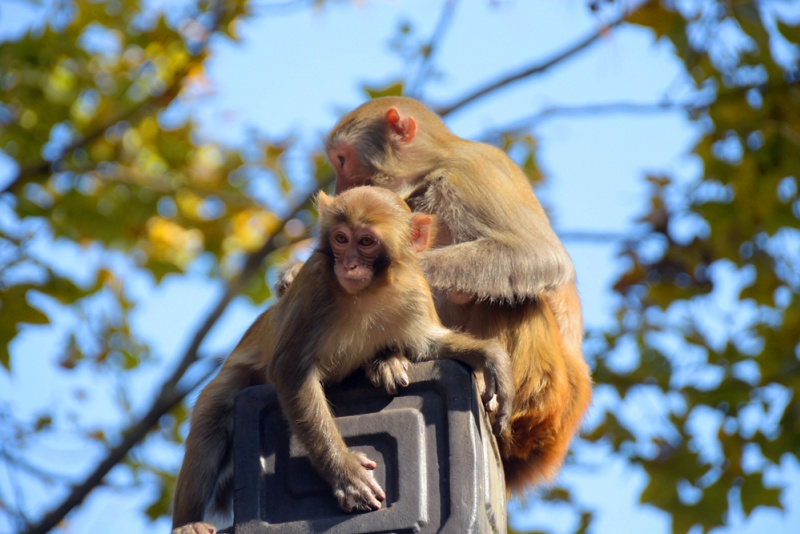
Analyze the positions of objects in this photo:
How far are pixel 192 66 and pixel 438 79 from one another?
2.14 meters

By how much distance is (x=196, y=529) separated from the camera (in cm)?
409

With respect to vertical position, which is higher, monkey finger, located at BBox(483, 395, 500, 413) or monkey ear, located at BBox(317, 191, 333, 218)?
monkey ear, located at BBox(317, 191, 333, 218)

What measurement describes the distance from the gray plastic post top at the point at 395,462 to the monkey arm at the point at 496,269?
1.19 m

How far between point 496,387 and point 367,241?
801 millimetres

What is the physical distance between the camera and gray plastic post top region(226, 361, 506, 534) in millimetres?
3482

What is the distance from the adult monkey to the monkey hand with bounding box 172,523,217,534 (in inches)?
54.3

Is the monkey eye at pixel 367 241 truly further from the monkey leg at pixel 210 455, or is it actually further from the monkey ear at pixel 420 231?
the monkey leg at pixel 210 455

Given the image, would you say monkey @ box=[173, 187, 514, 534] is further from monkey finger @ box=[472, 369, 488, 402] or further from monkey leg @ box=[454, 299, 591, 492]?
monkey leg @ box=[454, 299, 591, 492]

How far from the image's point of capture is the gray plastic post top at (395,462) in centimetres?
348

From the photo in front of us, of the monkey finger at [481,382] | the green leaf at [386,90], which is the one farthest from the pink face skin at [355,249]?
the green leaf at [386,90]

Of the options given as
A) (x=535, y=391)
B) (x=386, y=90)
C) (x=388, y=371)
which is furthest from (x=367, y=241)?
(x=386, y=90)

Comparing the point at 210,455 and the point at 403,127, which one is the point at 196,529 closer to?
the point at 210,455

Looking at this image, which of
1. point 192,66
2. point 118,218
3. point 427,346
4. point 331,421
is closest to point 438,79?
point 192,66

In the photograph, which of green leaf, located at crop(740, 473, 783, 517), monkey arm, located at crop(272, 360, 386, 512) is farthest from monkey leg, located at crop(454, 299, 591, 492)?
green leaf, located at crop(740, 473, 783, 517)
